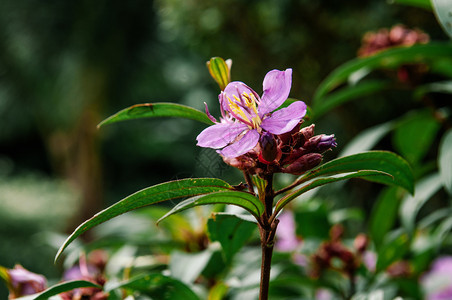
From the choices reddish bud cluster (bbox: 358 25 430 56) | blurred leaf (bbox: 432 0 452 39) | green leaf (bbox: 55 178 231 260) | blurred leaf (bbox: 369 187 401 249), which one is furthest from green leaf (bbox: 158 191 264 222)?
reddish bud cluster (bbox: 358 25 430 56)

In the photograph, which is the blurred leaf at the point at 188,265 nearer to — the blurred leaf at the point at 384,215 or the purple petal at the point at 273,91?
the purple petal at the point at 273,91

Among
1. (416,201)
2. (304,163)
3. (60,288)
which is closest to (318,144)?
(304,163)

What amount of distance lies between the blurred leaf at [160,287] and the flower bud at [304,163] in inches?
6.6

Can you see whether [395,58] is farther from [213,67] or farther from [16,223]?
[16,223]

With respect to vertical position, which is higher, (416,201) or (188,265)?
(416,201)

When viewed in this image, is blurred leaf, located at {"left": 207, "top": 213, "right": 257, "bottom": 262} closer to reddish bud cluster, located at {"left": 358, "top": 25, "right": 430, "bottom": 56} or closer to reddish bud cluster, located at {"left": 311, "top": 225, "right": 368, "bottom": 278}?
reddish bud cluster, located at {"left": 311, "top": 225, "right": 368, "bottom": 278}

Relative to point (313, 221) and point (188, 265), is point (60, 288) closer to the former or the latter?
point (188, 265)

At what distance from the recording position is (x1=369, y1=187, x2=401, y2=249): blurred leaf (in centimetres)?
69

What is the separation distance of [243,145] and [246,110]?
31mm

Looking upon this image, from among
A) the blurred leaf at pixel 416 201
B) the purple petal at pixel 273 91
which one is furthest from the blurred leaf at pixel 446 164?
the purple petal at pixel 273 91

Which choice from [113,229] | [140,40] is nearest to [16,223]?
[140,40]

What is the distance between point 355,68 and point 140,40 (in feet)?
13.5

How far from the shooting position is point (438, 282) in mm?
682

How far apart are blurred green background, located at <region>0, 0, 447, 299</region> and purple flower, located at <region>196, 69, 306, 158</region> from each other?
0.04m
